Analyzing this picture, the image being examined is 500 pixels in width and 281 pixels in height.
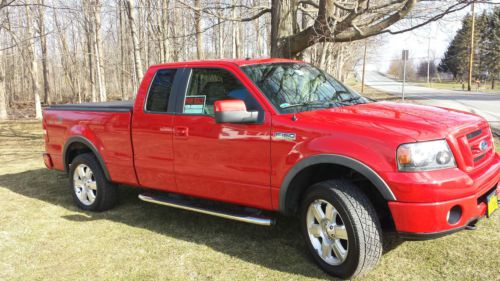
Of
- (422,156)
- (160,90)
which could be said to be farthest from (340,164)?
(160,90)

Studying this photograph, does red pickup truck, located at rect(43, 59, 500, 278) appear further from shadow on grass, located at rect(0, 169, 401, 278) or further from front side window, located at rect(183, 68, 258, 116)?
shadow on grass, located at rect(0, 169, 401, 278)

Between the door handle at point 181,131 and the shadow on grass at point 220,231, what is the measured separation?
3.67ft

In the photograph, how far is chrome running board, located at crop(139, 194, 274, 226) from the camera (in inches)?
156

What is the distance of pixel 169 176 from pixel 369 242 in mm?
2310

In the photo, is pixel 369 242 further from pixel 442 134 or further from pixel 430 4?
pixel 430 4

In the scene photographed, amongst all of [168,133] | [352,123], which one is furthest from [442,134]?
[168,133]

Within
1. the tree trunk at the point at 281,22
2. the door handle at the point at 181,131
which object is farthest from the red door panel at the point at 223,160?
the tree trunk at the point at 281,22

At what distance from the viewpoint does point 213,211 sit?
429 centimetres

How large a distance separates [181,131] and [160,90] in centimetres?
70

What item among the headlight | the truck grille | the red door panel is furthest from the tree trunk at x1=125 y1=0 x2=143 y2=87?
the headlight

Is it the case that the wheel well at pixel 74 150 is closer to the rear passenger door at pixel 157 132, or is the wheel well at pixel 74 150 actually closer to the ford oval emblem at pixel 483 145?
the rear passenger door at pixel 157 132

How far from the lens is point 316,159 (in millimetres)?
3559

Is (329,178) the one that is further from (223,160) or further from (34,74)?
(34,74)

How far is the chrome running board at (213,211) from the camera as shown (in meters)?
3.95
